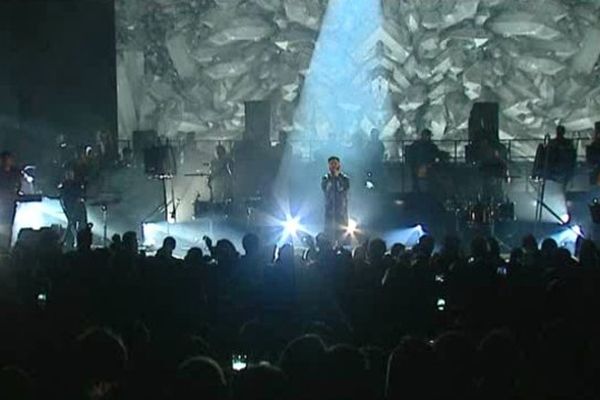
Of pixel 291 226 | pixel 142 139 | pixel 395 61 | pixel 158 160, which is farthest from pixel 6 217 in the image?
pixel 395 61

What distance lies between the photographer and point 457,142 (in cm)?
1544

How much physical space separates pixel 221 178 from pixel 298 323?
9.02m

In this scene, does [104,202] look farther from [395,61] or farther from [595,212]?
[595,212]

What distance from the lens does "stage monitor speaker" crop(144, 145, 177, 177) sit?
545 inches

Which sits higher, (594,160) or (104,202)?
(594,160)

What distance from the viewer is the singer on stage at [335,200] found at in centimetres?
1218

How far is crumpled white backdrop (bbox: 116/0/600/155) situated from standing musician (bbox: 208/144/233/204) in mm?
2013

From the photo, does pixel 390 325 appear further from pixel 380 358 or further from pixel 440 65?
pixel 440 65

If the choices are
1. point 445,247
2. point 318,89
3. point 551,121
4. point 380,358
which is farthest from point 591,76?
point 380,358

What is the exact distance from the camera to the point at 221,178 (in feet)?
46.5

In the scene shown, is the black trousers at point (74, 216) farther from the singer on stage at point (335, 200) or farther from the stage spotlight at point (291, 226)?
the singer on stage at point (335, 200)

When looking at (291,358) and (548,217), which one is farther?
(548,217)

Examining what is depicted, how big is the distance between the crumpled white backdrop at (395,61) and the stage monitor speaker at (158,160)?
2389 mm

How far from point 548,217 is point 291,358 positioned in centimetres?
1069
